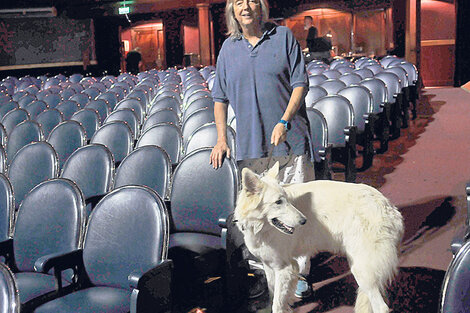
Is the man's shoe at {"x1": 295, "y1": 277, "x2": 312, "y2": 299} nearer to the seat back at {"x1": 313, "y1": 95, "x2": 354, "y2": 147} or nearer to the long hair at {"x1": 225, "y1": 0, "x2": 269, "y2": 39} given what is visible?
the long hair at {"x1": 225, "y1": 0, "x2": 269, "y2": 39}

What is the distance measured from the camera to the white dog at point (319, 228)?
A: 7.00ft

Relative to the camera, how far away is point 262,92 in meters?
2.64

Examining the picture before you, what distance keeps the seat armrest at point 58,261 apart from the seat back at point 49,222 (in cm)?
11

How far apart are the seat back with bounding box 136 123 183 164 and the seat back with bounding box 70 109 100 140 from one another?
2.02 meters

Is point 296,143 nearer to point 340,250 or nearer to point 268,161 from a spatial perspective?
point 268,161

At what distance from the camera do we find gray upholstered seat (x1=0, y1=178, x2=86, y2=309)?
259 centimetres

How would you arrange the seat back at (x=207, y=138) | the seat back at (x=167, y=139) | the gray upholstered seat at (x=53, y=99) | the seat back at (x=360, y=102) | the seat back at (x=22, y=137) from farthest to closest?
the gray upholstered seat at (x=53, y=99) → the seat back at (x=360, y=102) → the seat back at (x=22, y=137) → the seat back at (x=167, y=139) → the seat back at (x=207, y=138)

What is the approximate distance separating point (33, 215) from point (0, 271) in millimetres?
1102

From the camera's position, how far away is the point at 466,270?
4.71 feet

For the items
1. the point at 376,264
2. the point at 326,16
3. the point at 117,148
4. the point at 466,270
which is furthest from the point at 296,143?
the point at 326,16

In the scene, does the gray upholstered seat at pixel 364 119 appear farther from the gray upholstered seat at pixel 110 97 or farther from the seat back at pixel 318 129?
the gray upholstered seat at pixel 110 97

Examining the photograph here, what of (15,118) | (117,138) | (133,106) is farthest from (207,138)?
(15,118)

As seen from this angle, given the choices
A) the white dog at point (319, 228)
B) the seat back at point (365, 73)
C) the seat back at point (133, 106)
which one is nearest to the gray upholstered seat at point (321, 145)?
the white dog at point (319, 228)

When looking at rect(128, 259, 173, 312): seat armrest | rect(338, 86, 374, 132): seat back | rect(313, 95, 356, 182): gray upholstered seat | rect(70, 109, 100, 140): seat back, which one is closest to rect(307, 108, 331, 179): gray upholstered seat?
rect(313, 95, 356, 182): gray upholstered seat
